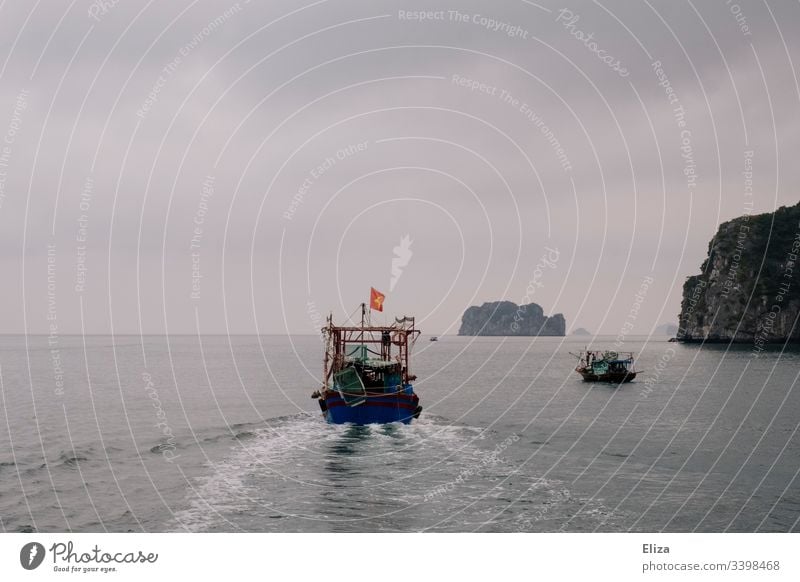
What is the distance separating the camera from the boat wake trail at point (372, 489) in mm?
23234

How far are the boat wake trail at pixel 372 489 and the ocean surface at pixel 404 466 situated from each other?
5.1 inches

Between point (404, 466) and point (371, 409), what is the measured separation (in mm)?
12363

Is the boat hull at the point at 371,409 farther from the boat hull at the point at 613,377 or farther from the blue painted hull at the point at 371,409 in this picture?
the boat hull at the point at 613,377

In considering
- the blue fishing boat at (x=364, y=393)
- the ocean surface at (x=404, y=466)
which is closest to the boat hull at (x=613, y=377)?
the ocean surface at (x=404, y=466)

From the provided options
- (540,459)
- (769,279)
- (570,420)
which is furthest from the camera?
(769,279)

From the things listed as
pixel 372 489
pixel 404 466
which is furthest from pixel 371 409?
pixel 372 489

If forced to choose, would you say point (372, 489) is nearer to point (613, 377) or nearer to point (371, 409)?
point (371, 409)

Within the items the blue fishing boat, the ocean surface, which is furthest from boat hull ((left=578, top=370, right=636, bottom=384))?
the blue fishing boat

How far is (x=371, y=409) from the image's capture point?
4488 cm
